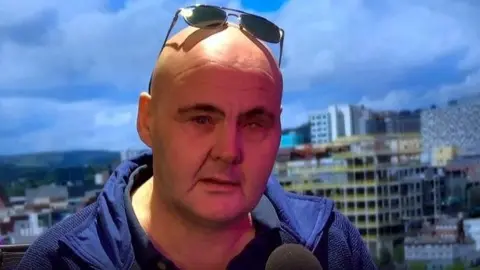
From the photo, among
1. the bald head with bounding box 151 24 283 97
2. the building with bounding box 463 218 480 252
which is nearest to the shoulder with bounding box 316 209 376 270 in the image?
the bald head with bounding box 151 24 283 97

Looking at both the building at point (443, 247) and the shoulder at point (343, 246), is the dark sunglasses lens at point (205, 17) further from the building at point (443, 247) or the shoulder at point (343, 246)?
the building at point (443, 247)

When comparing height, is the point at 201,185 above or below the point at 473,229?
above

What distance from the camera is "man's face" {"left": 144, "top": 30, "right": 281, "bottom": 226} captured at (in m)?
0.69

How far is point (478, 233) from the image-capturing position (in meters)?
4.88

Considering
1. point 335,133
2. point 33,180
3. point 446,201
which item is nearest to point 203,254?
point 33,180

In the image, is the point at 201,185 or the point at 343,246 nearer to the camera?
the point at 201,185

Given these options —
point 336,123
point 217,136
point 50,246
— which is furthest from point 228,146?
point 336,123

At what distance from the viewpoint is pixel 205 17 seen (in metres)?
0.75

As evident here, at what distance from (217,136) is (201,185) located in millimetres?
51

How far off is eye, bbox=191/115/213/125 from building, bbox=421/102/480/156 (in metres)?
4.29

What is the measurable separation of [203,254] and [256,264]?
2.3 inches

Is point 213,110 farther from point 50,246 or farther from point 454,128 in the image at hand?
point 454,128

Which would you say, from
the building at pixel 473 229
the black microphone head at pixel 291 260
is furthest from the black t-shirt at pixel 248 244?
the building at pixel 473 229

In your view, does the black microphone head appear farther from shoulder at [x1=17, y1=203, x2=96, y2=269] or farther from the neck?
shoulder at [x1=17, y1=203, x2=96, y2=269]
